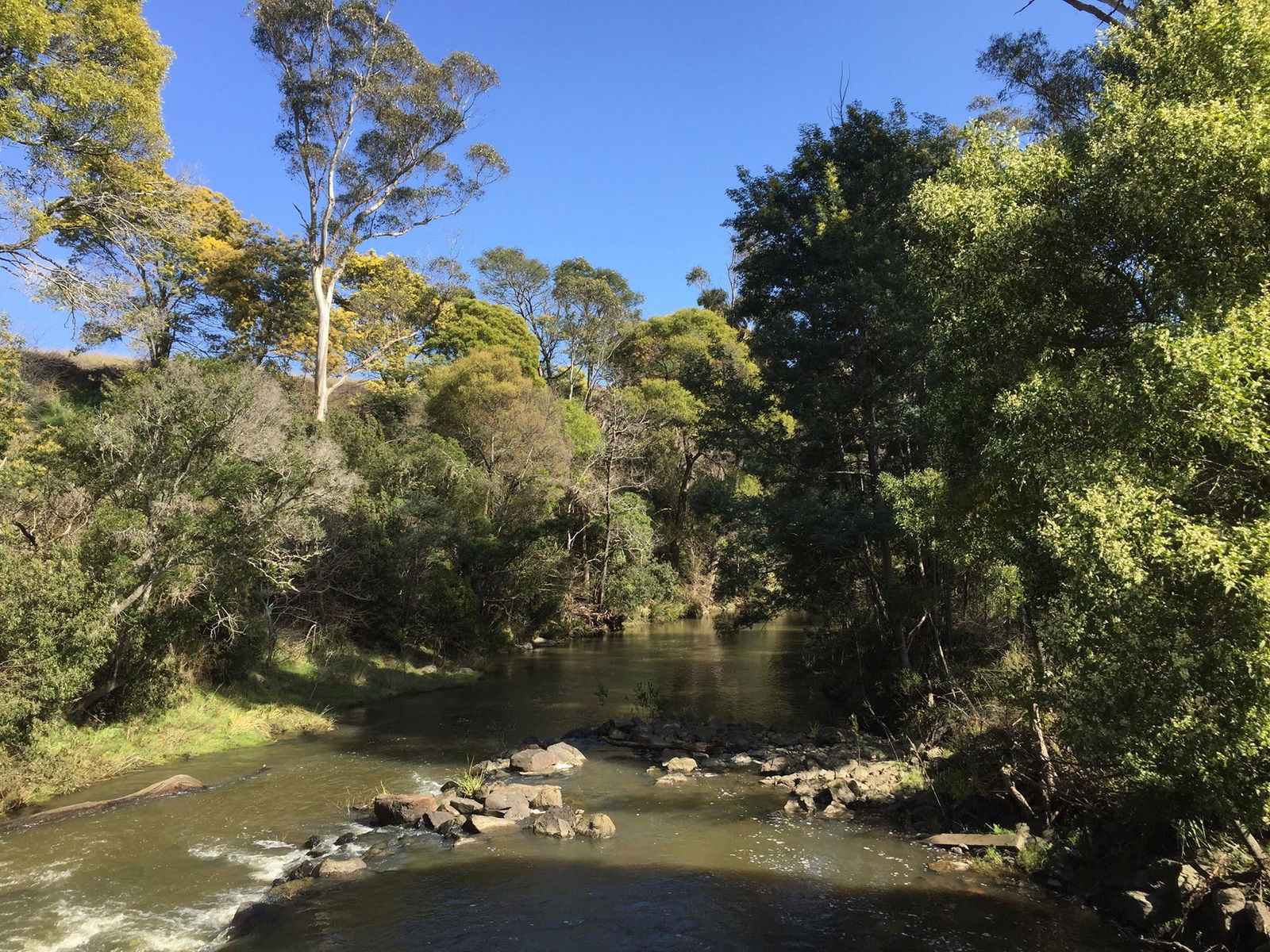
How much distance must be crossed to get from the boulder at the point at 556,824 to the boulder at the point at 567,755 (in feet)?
11.9

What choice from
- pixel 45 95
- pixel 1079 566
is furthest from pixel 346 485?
pixel 1079 566

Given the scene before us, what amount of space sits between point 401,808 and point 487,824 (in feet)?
5.04

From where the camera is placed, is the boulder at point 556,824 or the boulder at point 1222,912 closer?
the boulder at point 1222,912

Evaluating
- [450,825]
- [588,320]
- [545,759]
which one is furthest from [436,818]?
[588,320]

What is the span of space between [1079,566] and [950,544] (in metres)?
4.37

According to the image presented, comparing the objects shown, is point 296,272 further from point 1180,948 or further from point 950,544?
point 1180,948

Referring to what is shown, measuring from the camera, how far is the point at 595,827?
37.5 ft

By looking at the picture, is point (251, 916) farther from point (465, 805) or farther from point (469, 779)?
point (469, 779)

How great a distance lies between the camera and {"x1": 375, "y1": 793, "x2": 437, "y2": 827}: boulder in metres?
12.1

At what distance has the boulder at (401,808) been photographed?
39.7 ft

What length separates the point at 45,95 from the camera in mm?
14078

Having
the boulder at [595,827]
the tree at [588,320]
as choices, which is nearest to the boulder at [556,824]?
the boulder at [595,827]

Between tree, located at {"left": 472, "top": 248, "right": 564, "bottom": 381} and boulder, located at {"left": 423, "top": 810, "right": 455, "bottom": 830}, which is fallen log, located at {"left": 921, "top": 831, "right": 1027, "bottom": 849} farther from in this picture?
tree, located at {"left": 472, "top": 248, "right": 564, "bottom": 381}

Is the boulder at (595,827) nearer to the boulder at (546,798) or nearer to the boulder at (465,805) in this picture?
the boulder at (546,798)
